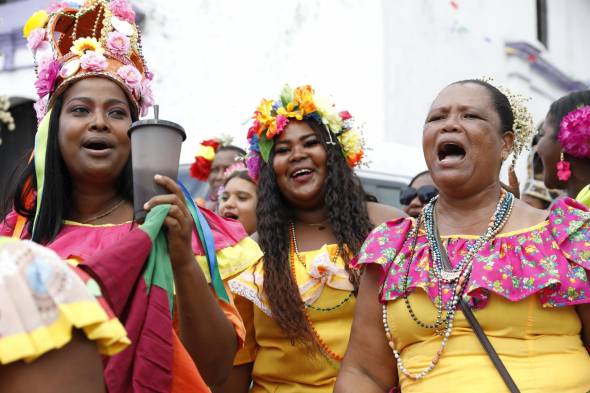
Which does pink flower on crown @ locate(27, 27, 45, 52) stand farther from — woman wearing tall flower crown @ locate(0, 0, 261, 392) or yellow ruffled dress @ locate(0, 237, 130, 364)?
yellow ruffled dress @ locate(0, 237, 130, 364)

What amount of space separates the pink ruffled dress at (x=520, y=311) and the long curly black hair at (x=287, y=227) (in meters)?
0.93

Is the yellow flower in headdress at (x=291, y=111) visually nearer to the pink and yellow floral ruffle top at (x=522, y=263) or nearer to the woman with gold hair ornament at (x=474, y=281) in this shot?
the woman with gold hair ornament at (x=474, y=281)

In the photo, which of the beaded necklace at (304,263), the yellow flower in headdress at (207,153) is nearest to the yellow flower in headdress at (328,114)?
the beaded necklace at (304,263)

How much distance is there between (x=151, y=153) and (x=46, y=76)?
1.09 m

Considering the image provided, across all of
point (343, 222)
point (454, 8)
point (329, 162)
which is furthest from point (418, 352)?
point (454, 8)

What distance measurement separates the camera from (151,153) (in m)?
2.51

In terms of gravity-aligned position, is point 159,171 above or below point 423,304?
above

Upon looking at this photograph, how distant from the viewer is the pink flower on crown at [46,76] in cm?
335

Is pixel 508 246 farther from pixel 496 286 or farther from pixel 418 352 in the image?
pixel 418 352

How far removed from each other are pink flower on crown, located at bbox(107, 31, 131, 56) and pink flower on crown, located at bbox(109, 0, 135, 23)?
0.14 metres

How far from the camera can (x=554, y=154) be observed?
449 centimetres

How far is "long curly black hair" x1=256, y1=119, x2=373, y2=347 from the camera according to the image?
391 cm

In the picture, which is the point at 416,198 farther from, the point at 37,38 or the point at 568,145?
the point at 37,38

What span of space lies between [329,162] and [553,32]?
12371 millimetres
